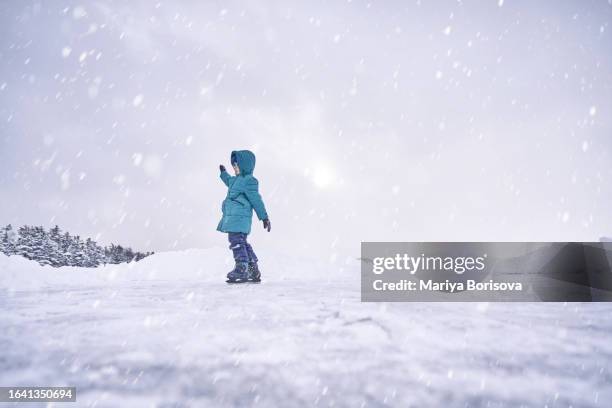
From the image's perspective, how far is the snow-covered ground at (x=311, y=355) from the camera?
3.71ft

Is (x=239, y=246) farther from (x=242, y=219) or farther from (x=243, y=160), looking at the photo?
(x=243, y=160)

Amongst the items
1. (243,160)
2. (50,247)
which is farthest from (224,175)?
(50,247)

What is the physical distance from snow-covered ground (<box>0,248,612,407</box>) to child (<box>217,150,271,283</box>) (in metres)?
2.93

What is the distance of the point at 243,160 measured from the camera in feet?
19.9

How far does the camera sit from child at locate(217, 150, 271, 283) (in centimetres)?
565

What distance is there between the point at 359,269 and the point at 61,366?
880cm

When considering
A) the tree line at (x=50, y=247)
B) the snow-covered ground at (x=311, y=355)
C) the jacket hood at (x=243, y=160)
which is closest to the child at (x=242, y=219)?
the jacket hood at (x=243, y=160)

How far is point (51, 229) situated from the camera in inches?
2442

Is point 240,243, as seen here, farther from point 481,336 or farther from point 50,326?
point 481,336

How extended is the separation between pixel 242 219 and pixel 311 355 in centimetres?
442

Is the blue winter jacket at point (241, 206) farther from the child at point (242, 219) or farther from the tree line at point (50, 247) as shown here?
the tree line at point (50, 247)

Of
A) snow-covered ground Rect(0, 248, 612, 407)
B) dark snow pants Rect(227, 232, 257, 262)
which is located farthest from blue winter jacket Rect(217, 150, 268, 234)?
snow-covered ground Rect(0, 248, 612, 407)

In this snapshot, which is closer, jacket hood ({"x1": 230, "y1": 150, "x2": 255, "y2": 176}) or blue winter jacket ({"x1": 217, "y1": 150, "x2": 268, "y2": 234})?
blue winter jacket ({"x1": 217, "y1": 150, "x2": 268, "y2": 234})

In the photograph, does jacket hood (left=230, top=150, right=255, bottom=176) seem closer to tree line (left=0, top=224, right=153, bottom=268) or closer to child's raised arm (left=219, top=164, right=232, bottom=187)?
child's raised arm (left=219, top=164, right=232, bottom=187)
